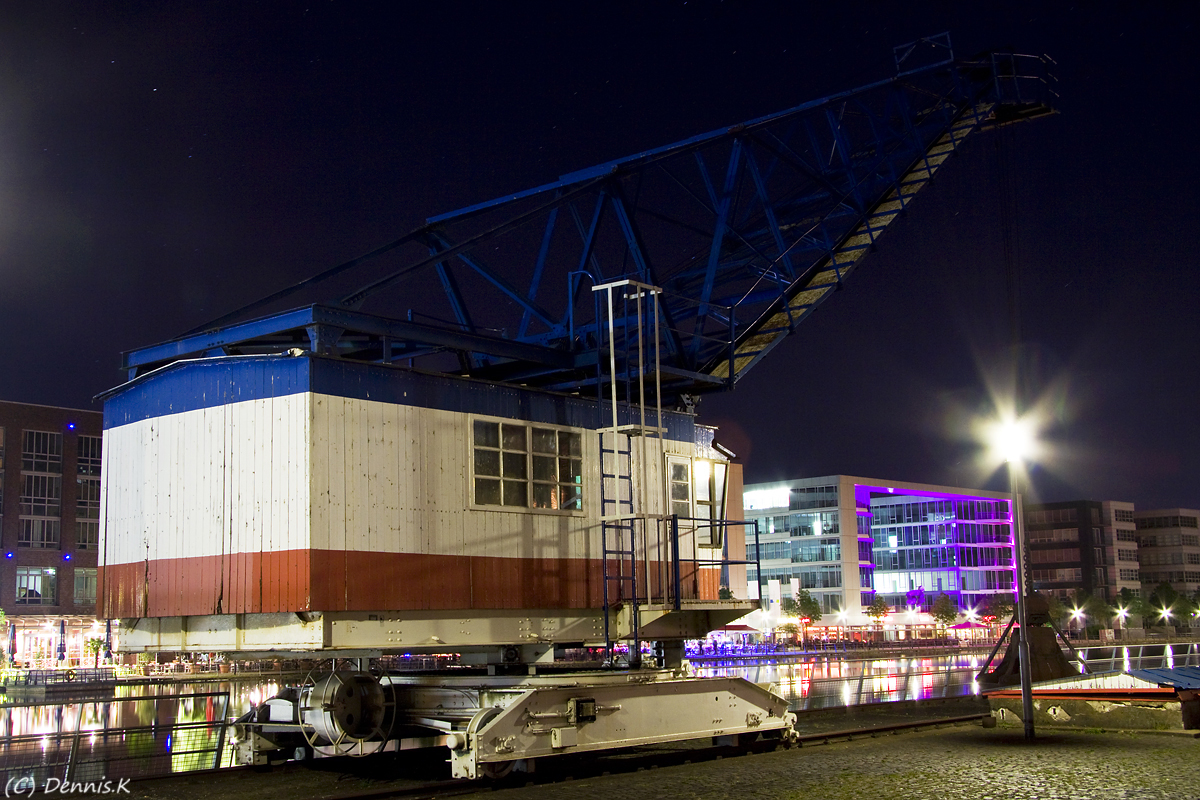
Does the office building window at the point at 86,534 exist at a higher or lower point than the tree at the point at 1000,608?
higher

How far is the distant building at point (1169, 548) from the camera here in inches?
6619

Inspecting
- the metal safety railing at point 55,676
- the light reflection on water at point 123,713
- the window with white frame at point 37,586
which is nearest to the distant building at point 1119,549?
the window with white frame at point 37,586

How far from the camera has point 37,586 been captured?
3639 inches

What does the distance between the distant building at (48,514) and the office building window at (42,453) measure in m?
0.08

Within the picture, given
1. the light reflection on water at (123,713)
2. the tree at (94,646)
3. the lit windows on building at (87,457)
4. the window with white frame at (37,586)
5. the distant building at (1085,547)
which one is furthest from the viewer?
the distant building at (1085,547)

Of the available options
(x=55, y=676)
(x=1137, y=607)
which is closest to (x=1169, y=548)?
(x=1137, y=607)

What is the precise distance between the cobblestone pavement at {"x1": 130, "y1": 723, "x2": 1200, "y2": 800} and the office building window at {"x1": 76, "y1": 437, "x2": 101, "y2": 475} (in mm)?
88643

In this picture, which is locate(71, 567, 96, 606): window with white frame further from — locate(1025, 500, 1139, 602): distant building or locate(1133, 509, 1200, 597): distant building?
locate(1133, 509, 1200, 597): distant building

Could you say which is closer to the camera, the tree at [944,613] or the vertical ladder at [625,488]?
the vertical ladder at [625,488]

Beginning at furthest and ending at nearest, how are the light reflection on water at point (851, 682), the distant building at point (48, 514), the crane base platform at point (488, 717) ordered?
the distant building at point (48, 514), the light reflection on water at point (851, 682), the crane base platform at point (488, 717)

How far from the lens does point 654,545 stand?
64.2 ft

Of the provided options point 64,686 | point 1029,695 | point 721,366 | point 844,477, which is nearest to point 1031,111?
point 721,366

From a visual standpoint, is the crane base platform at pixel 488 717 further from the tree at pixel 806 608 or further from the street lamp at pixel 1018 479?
the tree at pixel 806 608

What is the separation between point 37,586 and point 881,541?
310ft
